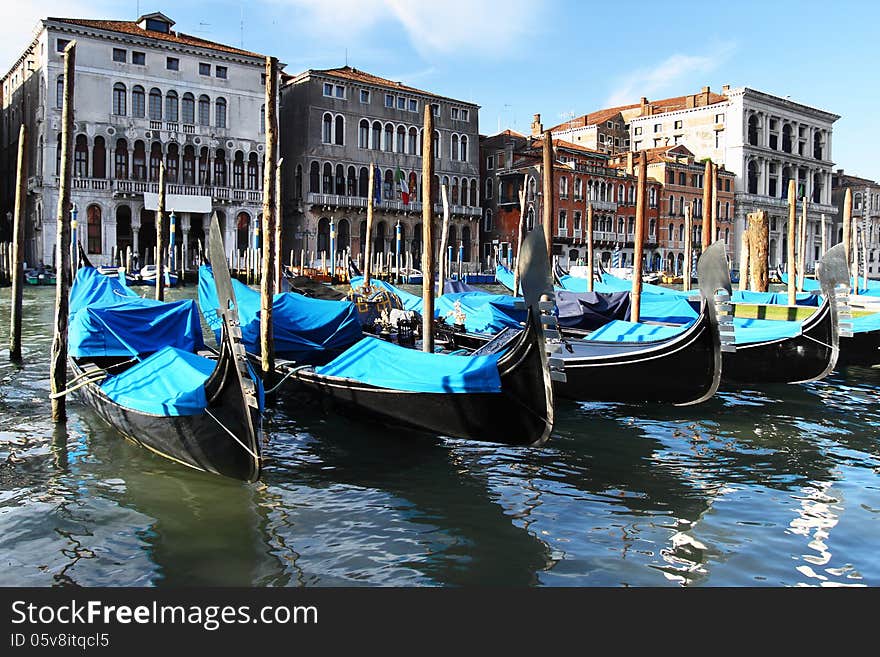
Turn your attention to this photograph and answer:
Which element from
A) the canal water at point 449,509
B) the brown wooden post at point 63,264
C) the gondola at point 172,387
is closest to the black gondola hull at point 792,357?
the canal water at point 449,509

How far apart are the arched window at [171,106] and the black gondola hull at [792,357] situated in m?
20.7

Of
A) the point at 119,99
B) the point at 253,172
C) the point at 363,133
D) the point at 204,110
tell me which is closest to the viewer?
the point at 119,99

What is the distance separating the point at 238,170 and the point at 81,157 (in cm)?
472

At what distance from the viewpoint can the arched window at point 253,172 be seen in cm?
2571

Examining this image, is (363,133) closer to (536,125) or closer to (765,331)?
(536,125)

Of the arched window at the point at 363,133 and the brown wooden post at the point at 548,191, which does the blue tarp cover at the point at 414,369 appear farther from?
the arched window at the point at 363,133

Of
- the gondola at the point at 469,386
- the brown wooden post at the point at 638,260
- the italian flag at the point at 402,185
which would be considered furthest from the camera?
the italian flag at the point at 402,185

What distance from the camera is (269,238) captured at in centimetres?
664

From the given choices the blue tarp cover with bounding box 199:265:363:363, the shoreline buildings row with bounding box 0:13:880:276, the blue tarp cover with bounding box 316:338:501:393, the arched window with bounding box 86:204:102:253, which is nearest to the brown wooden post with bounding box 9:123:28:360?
the blue tarp cover with bounding box 199:265:363:363

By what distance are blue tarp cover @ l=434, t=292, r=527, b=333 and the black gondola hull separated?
2.50 m

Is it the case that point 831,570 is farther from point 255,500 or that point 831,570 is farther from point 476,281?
point 476,281

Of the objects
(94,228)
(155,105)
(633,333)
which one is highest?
(155,105)

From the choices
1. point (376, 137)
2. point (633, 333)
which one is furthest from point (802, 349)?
point (376, 137)

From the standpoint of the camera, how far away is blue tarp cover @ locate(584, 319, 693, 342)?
7.49 metres
